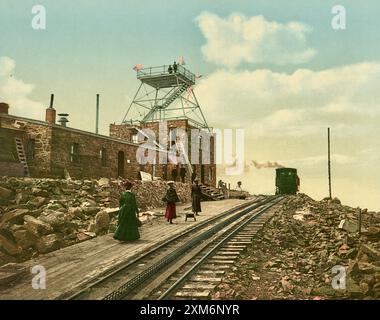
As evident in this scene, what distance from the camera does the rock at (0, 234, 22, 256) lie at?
1093 centimetres

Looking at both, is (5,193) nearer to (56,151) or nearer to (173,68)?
(56,151)

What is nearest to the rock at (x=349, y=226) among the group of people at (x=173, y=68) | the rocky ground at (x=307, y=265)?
the rocky ground at (x=307, y=265)

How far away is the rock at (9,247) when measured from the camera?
35.9 feet

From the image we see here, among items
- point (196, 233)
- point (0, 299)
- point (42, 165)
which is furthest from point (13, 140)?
point (0, 299)

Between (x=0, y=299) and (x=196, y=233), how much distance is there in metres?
7.80

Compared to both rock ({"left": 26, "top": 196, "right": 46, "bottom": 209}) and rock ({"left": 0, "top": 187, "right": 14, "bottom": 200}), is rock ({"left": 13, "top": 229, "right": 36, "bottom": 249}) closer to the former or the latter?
rock ({"left": 26, "top": 196, "right": 46, "bottom": 209})

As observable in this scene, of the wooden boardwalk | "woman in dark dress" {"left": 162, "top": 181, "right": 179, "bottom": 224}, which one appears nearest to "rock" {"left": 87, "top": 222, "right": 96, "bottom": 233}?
the wooden boardwalk

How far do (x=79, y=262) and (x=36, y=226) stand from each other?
2.65 meters

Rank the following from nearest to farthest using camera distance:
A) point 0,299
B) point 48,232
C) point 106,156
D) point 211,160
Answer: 1. point 0,299
2. point 48,232
3. point 106,156
4. point 211,160

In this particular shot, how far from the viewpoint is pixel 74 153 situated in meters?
22.2

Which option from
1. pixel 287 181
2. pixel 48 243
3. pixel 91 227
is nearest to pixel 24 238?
pixel 48 243

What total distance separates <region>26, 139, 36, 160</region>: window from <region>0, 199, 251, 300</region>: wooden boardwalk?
8.88 meters

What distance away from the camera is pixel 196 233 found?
14352mm
